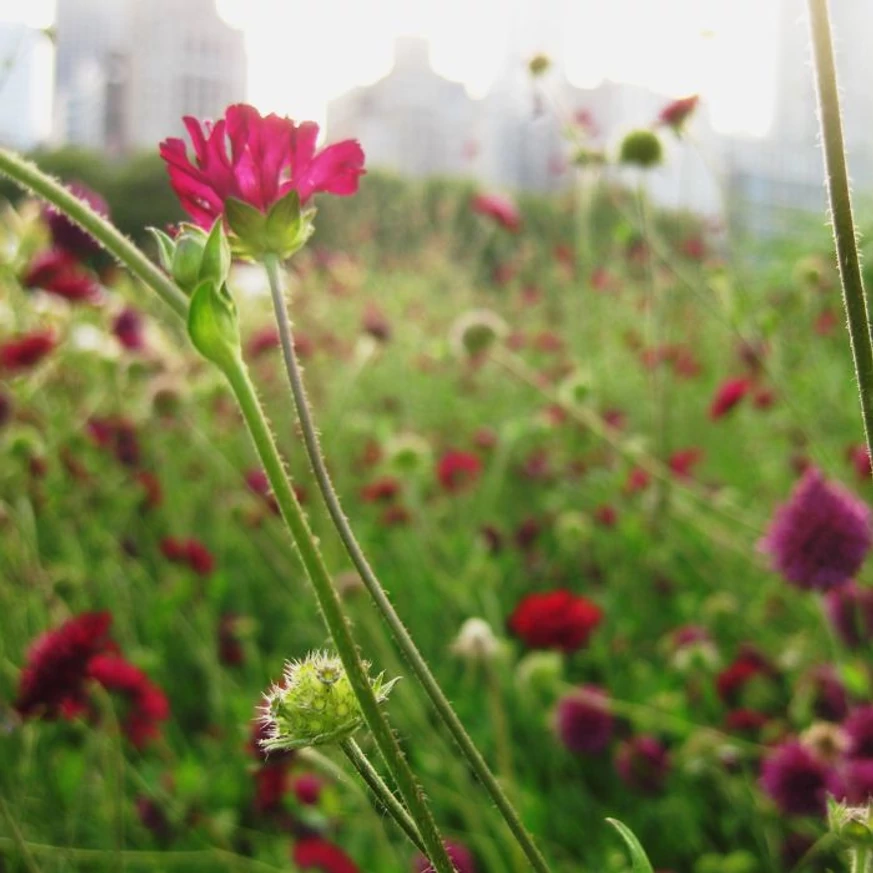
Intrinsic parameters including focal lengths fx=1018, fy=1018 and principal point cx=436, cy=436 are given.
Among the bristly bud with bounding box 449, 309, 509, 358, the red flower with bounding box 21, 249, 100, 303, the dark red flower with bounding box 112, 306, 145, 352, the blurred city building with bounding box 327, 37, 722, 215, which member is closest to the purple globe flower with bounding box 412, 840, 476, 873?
the bristly bud with bounding box 449, 309, 509, 358

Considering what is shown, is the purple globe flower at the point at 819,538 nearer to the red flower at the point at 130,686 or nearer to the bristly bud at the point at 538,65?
the red flower at the point at 130,686

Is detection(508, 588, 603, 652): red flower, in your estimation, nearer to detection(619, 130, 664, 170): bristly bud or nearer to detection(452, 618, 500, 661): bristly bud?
detection(452, 618, 500, 661): bristly bud

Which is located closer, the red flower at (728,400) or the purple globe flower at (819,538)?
the purple globe flower at (819,538)

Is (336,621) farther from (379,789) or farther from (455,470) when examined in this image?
(455,470)

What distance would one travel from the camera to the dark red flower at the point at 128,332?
192 cm

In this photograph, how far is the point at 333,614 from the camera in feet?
1.01

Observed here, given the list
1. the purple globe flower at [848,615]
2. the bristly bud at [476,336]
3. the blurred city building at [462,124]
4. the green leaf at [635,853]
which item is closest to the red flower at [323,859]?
the purple globe flower at [848,615]

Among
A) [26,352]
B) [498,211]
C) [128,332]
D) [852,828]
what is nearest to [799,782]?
[852,828]

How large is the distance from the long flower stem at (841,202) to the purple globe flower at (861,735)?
2.15 ft

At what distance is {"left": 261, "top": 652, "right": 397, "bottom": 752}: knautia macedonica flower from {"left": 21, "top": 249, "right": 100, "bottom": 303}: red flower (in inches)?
53.2

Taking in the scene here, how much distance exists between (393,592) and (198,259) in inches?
58.0

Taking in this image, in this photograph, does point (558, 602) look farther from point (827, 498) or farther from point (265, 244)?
point (265, 244)

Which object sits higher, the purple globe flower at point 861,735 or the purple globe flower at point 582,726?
the purple globe flower at point 861,735

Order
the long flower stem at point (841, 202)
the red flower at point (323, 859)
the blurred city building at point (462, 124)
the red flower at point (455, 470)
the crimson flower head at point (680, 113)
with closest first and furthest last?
the long flower stem at point (841, 202) < the red flower at point (323, 859) < the crimson flower head at point (680, 113) < the red flower at point (455, 470) < the blurred city building at point (462, 124)
